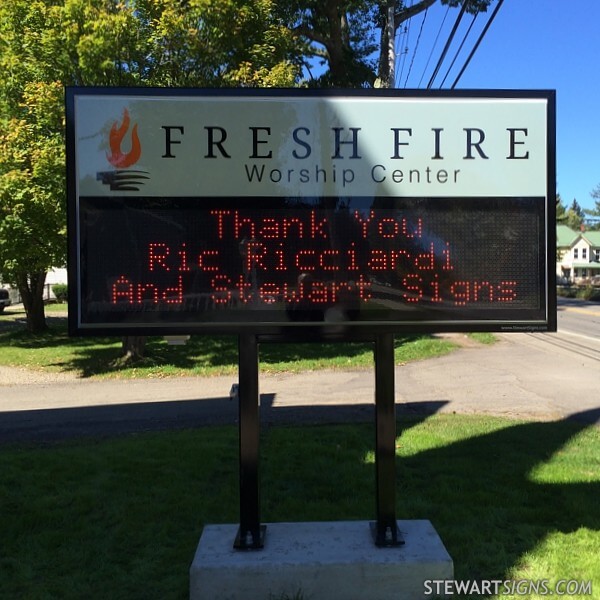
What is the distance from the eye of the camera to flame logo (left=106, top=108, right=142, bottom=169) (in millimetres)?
3266

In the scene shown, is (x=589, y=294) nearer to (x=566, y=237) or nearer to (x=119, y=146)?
(x=566, y=237)

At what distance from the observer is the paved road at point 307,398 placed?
752cm

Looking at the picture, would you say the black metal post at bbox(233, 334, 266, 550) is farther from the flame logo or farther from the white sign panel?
the flame logo

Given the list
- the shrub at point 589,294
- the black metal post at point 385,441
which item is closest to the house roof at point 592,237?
the shrub at point 589,294

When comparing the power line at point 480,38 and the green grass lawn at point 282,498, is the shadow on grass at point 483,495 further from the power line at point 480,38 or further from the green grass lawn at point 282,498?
the power line at point 480,38

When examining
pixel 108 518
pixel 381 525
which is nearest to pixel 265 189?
pixel 381 525

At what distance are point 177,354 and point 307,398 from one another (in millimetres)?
5631

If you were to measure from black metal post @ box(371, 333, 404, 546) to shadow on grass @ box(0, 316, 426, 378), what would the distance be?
22.4ft

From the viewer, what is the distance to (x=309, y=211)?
334cm

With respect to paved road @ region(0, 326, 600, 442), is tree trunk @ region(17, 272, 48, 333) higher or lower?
higher

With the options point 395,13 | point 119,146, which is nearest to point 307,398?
point 119,146

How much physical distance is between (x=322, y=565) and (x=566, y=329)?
19.1 meters
